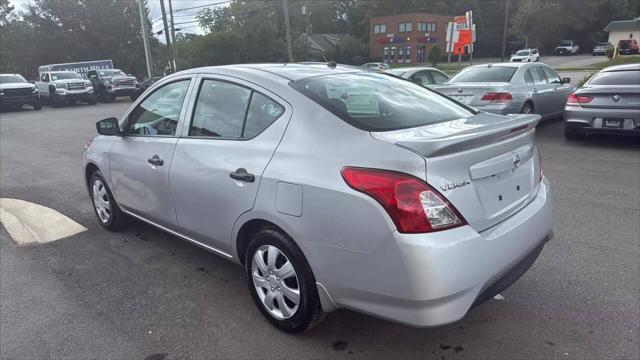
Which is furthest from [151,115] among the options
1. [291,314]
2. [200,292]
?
[291,314]

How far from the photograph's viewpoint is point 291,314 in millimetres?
2867

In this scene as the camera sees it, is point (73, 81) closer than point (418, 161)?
No

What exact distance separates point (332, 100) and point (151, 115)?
193cm

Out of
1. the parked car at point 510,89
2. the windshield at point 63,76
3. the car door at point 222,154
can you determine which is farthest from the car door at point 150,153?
the windshield at point 63,76

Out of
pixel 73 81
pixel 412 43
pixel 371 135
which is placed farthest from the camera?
pixel 412 43

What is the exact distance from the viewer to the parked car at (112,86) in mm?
26875

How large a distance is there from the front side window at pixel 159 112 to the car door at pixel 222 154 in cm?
24

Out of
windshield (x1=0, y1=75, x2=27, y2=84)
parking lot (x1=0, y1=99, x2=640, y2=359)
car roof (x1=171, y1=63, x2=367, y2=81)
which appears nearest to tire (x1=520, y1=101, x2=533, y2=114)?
parking lot (x1=0, y1=99, x2=640, y2=359)

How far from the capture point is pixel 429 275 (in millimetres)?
2199

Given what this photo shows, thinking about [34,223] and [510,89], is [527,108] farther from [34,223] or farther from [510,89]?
[34,223]

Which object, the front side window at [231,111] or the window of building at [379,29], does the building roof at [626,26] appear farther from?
the front side window at [231,111]

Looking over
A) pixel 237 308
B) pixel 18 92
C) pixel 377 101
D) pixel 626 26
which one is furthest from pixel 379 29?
pixel 237 308

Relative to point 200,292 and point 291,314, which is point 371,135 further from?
point 200,292

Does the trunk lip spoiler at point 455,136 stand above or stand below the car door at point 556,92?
above
